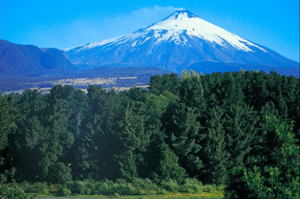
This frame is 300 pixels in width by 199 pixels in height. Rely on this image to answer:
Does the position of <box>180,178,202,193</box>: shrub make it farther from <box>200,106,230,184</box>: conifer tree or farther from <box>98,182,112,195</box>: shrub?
<box>98,182,112,195</box>: shrub

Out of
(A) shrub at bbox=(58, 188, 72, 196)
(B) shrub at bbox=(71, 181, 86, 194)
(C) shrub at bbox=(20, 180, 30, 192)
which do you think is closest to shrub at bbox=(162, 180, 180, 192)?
(B) shrub at bbox=(71, 181, 86, 194)

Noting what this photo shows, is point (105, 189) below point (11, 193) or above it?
below

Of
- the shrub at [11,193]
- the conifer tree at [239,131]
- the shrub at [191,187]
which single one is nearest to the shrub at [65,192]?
the shrub at [191,187]

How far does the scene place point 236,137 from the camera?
39.7 meters

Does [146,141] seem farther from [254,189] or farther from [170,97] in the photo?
[254,189]

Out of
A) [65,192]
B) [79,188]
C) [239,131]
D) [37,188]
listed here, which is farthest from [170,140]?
[37,188]

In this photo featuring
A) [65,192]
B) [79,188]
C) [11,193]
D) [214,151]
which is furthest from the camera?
[214,151]

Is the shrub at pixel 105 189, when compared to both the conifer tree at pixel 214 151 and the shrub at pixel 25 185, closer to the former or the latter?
the shrub at pixel 25 185

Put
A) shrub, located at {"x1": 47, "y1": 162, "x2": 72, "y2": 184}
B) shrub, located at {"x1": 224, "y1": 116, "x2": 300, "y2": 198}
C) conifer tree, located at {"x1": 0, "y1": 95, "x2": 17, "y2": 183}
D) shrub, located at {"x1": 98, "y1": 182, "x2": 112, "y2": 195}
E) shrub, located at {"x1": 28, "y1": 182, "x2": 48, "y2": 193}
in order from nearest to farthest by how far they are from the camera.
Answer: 1. shrub, located at {"x1": 224, "y1": 116, "x2": 300, "y2": 198}
2. shrub, located at {"x1": 98, "y1": 182, "x2": 112, "y2": 195}
3. shrub, located at {"x1": 28, "y1": 182, "x2": 48, "y2": 193}
4. shrub, located at {"x1": 47, "y1": 162, "x2": 72, "y2": 184}
5. conifer tree, located at {"x1": 0, "y1": 95, "x2": 17, "y2": 183}

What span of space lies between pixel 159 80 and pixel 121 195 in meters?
40.9

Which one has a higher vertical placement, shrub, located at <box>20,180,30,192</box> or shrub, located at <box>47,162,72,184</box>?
shrub, located at <box>47,162,72,184</box>

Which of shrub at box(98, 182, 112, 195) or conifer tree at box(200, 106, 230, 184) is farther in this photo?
conifer tree at box(200, 106, 230, 184)

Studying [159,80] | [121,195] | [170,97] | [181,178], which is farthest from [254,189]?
[159,80]

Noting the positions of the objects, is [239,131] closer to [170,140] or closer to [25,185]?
[170,140]
